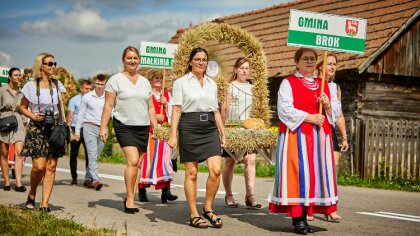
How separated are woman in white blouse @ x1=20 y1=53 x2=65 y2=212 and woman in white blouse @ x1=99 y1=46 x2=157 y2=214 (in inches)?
26.8

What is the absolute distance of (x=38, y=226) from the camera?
7.05 metres

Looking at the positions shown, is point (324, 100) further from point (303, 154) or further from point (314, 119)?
point (303, 154)

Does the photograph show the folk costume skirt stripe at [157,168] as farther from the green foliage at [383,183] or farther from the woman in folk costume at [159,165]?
the green foliage at [383,183]

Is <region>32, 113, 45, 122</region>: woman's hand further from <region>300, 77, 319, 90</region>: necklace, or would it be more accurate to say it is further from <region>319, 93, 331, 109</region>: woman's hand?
<region>319, 93, 331, 109</region>: woman's hand

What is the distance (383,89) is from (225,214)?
40.4ft

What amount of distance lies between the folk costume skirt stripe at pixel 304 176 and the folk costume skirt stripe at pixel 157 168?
330 cm

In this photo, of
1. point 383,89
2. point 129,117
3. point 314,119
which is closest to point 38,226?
point 129,117

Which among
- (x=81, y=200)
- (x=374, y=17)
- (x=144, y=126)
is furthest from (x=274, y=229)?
(x=374, y=17)

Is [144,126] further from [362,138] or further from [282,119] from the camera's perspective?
[362,138]

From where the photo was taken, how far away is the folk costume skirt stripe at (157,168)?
1048 cm

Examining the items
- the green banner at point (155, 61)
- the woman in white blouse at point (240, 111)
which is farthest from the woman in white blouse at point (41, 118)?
the green banner at point (155, 61)

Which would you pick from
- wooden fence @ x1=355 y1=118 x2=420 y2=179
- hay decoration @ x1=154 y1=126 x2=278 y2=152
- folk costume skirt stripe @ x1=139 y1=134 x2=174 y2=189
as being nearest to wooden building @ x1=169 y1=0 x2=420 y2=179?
wooden fence @ x1=355 y1=118 x2=420 y2=179

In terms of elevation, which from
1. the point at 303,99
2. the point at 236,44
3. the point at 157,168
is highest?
the point at 236,44

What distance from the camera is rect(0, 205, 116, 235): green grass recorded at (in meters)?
6.71
